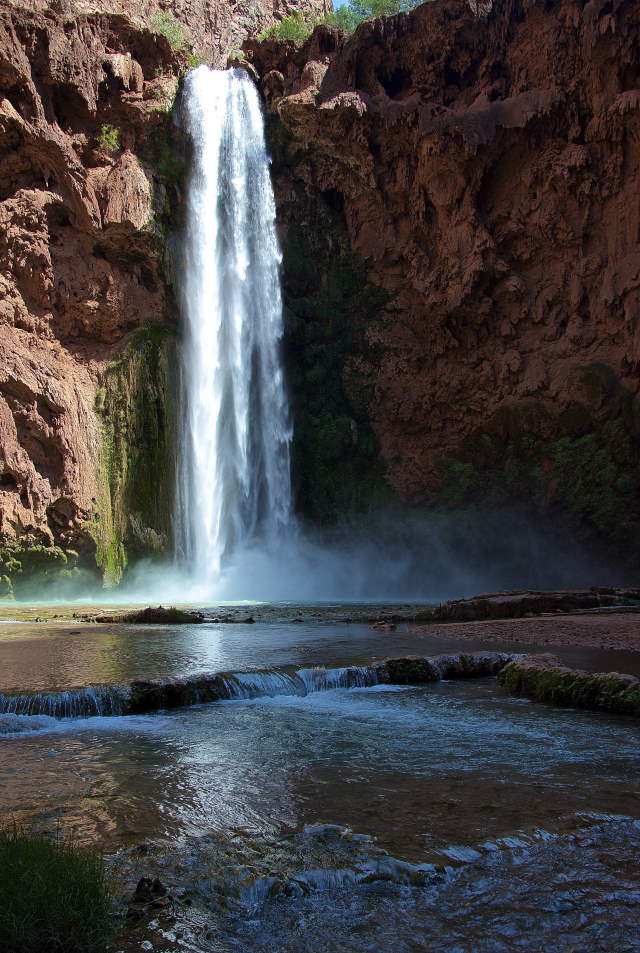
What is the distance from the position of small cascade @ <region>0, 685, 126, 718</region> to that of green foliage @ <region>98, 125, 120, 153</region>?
92.2 feet

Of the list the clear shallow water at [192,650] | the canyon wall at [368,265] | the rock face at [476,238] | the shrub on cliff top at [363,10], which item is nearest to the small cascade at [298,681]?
the clear shallow water at [192,650]

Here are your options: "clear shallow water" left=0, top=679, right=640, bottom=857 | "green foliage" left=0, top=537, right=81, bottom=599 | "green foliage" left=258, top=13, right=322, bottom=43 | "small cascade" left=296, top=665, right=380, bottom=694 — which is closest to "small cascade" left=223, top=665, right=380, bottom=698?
"small cascade" left=296, top=665, right=380, bottom=694

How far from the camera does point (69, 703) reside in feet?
24.5

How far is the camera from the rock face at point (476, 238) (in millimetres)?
29406

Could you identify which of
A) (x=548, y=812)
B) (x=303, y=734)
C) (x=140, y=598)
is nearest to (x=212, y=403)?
(x=140, y=598)

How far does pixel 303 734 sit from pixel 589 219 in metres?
29.2

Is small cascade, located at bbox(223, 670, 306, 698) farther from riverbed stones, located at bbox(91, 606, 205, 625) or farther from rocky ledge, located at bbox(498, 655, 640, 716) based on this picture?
riverbed stones, located at bbox(91, 606, 205, 625)

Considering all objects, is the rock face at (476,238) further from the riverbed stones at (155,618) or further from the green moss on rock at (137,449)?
the riverbed stones at (155,618)

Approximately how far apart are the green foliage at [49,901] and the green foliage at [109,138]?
3181cm

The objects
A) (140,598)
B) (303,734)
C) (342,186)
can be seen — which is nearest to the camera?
(303,734)

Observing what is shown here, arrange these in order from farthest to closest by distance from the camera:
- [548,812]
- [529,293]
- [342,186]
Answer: [342,186] → [529,293] → [548,812]

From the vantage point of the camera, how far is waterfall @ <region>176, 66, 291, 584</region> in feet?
97.1

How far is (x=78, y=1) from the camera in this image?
107 ft

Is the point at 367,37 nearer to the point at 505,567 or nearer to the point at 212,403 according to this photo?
the point at 212,403
